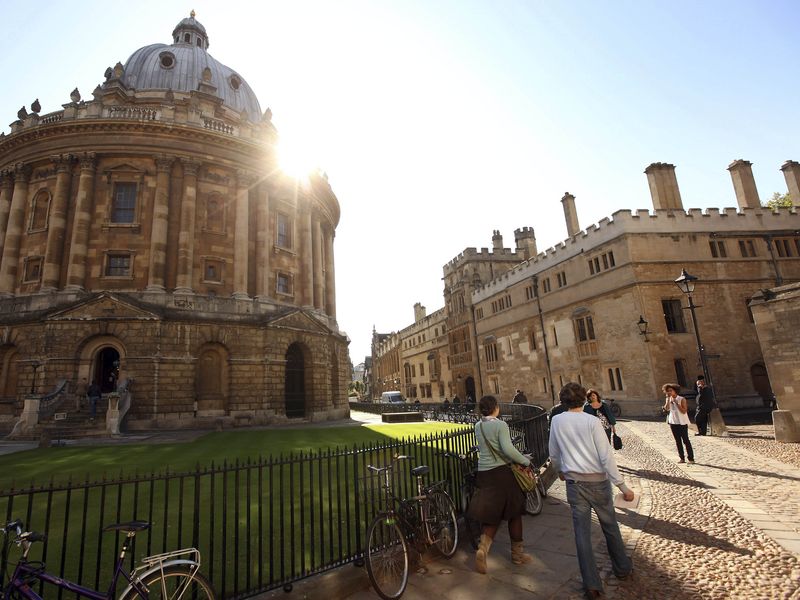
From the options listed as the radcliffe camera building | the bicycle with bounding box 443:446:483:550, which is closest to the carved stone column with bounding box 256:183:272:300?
the radcliffe camera building

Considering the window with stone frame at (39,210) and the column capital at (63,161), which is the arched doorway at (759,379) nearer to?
the column capital at (63,161)

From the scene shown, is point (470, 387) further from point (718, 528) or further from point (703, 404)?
point (718, 528)

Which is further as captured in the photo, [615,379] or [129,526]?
[615,379]

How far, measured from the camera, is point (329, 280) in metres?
34.8

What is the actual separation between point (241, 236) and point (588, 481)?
83.9 ft

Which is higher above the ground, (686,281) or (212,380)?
(686,281)

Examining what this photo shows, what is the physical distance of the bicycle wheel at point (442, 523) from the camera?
17.7 feet

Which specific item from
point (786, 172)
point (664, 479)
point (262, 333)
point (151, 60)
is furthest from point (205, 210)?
point (786, 172)

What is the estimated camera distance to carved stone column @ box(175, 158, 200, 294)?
78.0 feet

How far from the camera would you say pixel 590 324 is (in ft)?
88.5

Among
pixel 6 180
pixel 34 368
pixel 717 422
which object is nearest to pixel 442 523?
pixel 717 422

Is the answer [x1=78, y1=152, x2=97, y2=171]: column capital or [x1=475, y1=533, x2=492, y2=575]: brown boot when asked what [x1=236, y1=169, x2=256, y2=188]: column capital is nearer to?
[x1=78, y1=152, x2=97, y2=171]: column capital

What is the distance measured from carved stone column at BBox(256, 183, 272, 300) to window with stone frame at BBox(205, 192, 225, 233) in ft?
7.13

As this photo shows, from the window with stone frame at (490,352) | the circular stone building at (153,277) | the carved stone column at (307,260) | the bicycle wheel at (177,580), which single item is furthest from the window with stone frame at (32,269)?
the window with stone frame at (490,352)
